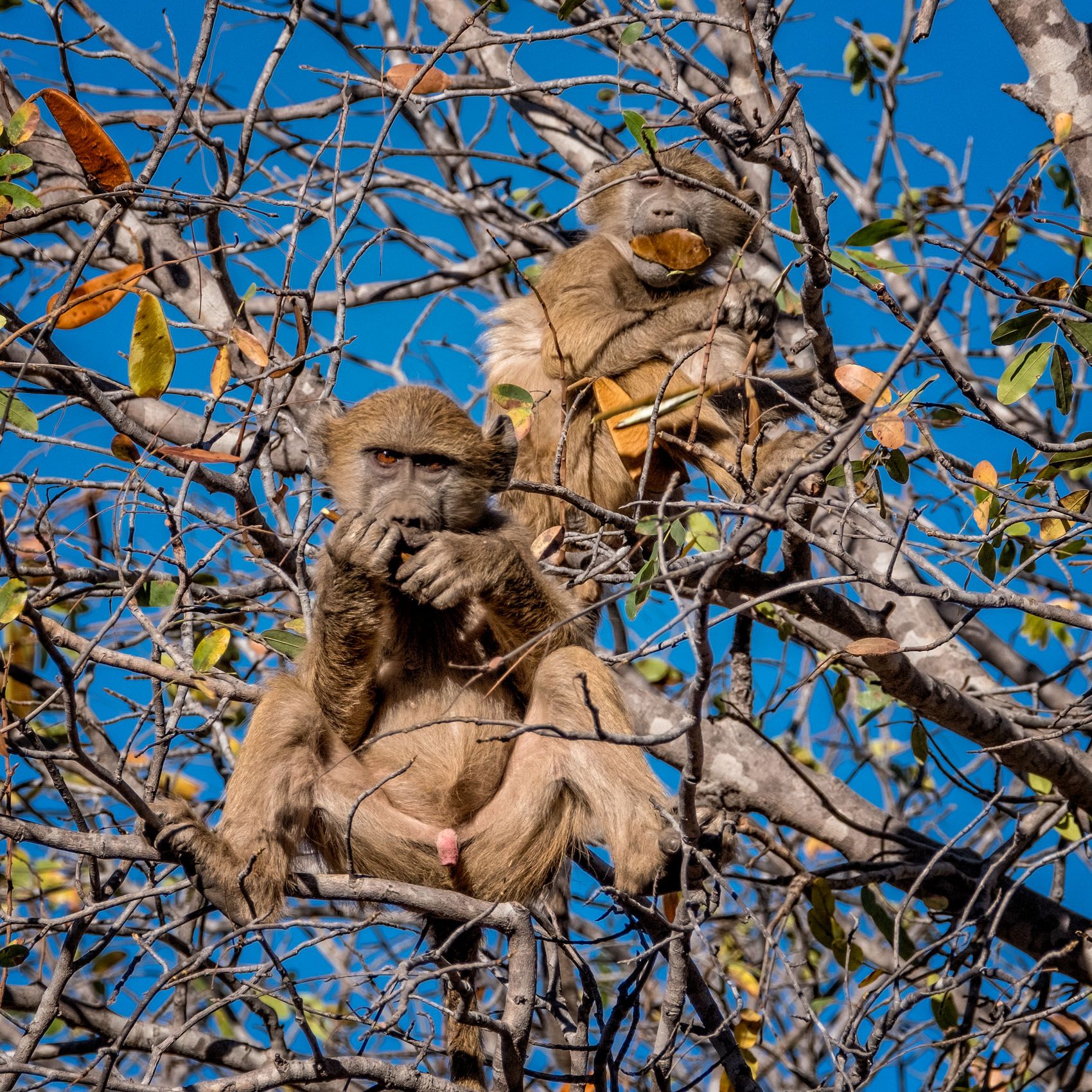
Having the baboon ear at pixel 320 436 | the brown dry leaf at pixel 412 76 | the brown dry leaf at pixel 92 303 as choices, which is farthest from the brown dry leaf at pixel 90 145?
the brown dry leaf at pixel 412 76

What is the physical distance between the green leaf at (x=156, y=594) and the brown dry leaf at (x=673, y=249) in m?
2.44

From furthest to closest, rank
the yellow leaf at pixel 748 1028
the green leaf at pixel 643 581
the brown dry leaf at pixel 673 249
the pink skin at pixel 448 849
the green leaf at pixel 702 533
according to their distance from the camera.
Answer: the green leaf at pixel 702 533
the yellow leaf at pixel 748 1028
the brown dry leaf at pixel 673 249
the pink skin at pixel 448 849
the green leaf at pixel 643 581

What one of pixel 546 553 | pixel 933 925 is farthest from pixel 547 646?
pixel 933 925

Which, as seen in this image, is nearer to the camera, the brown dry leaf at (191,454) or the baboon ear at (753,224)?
the brown dry leaf at (191,454)

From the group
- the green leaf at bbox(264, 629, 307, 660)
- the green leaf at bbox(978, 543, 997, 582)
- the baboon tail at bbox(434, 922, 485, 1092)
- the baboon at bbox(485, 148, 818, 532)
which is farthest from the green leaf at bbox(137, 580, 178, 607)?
the green leaf at bbox(978, 543, 997, 582)

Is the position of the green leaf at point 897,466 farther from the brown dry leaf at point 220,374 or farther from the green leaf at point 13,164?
the green leaf at point 13,164

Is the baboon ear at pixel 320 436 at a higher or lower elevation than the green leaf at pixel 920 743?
higher

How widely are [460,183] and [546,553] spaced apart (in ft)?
13.6

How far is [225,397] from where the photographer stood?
18.2 ft

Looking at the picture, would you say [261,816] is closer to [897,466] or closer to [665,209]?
[897,466]

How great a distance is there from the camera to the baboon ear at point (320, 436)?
5254 mm

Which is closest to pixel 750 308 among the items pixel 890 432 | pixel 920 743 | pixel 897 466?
pixel 897 466

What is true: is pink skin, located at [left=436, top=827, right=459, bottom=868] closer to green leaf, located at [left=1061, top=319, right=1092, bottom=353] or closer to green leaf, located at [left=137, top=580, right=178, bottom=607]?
green leaf, located at [left=137, top=580, right=178, bottom=607]

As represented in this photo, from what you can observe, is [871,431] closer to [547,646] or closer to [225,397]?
[547,646]
